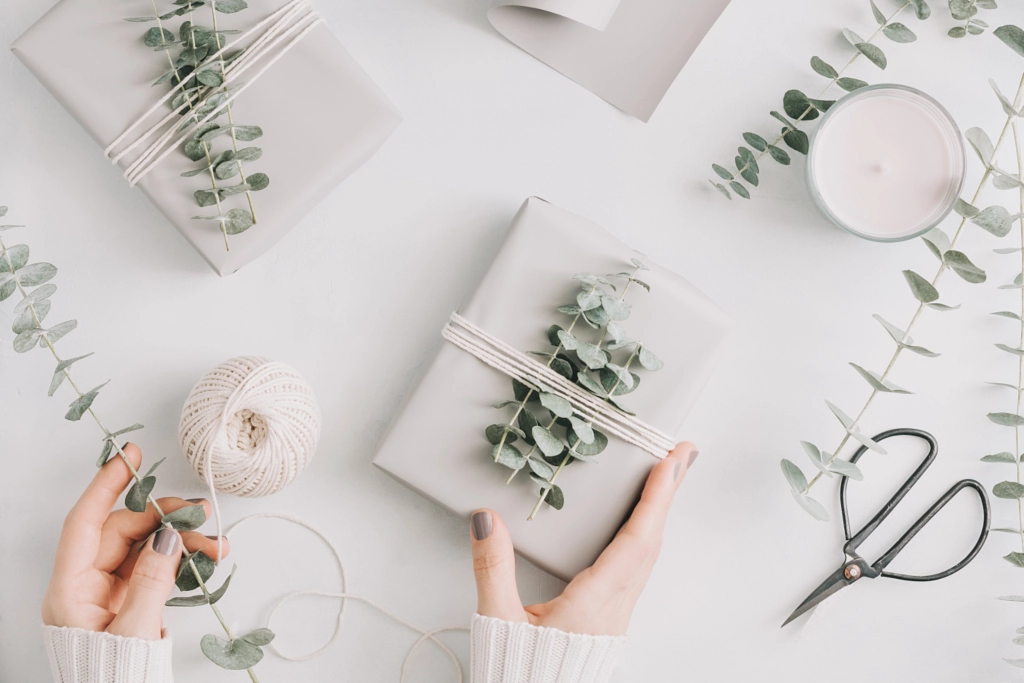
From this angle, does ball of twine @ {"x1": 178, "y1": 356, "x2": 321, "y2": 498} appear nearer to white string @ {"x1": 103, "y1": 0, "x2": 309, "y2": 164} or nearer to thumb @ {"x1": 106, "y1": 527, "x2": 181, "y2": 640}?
thumb @ {"x1": 106, "y1": 527, "x2": 181, "y2": 640}

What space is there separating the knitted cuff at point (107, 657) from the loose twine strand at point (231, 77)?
17.7 inches

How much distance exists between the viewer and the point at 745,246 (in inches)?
33.8

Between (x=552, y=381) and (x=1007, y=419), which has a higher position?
(x=1007, y=419)

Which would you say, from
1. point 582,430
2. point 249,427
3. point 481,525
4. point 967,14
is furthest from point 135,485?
point 967,14

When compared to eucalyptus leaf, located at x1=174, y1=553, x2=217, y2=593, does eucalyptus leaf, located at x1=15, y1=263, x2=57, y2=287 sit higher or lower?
higher

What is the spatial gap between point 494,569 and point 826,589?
15.2 inches

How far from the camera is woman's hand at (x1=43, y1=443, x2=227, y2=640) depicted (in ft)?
2.28

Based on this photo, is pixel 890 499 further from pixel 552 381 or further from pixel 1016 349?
pixel 552 381

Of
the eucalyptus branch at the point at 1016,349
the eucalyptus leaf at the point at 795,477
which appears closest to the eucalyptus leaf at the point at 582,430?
the eucalyptus leaf at the point at 795,477

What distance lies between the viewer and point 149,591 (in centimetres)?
69

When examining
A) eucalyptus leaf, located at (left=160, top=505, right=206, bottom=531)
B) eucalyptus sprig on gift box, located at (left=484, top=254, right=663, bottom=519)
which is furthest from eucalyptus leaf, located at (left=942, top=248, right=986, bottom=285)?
eucalyptus leaf, located at (left=160, top=505, right=206, bottom=531)

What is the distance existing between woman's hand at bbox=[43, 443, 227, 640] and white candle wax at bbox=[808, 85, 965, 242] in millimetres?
769

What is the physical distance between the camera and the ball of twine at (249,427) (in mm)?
716

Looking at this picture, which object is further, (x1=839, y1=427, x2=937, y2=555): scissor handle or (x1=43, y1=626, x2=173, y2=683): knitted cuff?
(x1=839, y1=427, x2=937, y2=555): scissor handle
